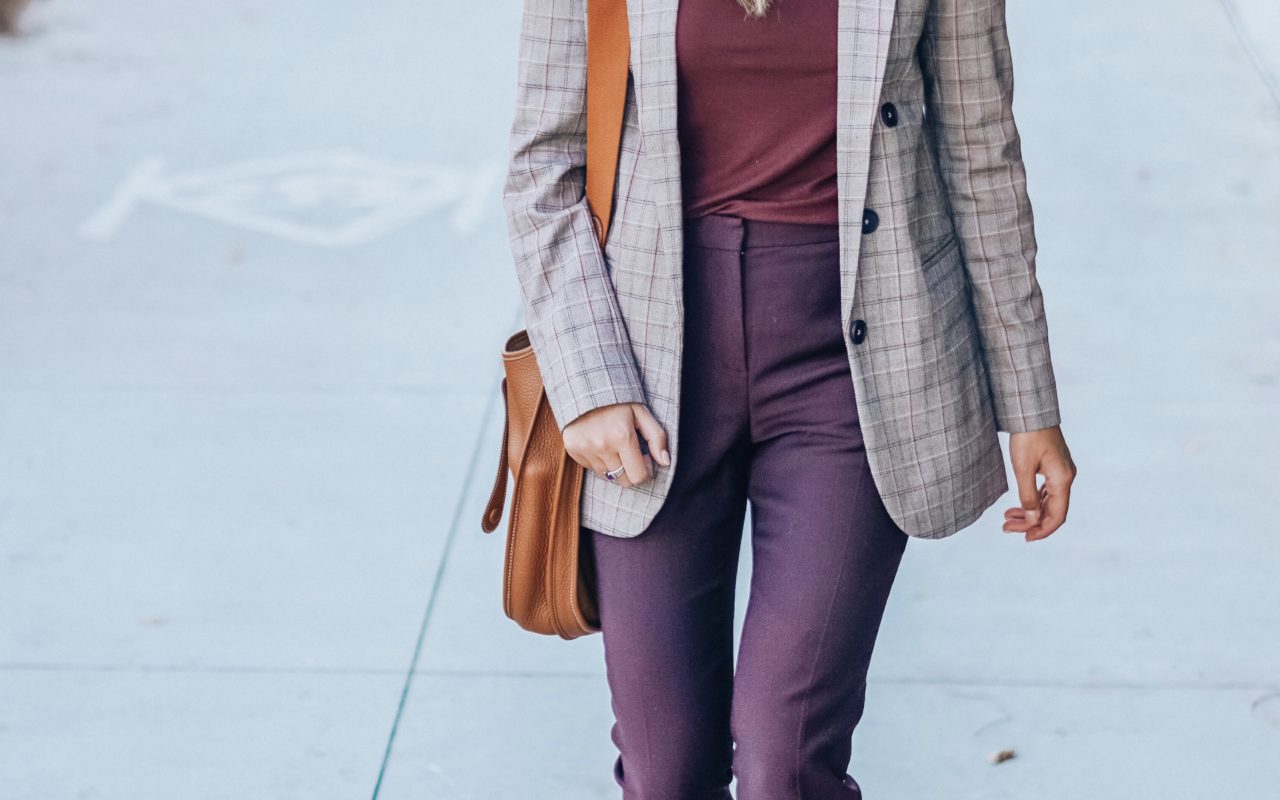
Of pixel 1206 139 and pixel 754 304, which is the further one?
pixel 1206 139

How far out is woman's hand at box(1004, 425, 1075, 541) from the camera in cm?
229

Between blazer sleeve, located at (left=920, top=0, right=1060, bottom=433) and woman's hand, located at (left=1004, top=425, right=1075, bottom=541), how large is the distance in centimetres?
2

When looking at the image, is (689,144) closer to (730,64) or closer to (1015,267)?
(730,64)

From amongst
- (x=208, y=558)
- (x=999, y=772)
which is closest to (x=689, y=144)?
(x=999, y=772)

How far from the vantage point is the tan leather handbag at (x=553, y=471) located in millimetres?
2129

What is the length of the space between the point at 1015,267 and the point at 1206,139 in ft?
15.8

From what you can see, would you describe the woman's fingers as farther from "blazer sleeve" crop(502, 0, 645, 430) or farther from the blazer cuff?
the blazer cuff

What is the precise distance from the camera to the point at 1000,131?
2145mm

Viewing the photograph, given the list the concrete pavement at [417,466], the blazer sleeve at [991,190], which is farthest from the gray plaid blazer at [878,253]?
the concrete pavement at [417,466]

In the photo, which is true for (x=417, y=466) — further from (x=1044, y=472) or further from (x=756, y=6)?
(x=756, y=6)

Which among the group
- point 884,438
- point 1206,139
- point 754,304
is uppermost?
point 754,304

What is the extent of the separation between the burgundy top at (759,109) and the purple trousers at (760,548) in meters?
0.04

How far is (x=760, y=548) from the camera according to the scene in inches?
88.0

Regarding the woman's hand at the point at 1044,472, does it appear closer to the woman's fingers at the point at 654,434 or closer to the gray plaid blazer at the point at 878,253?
the gray plaid blazer at the point at 878,253
